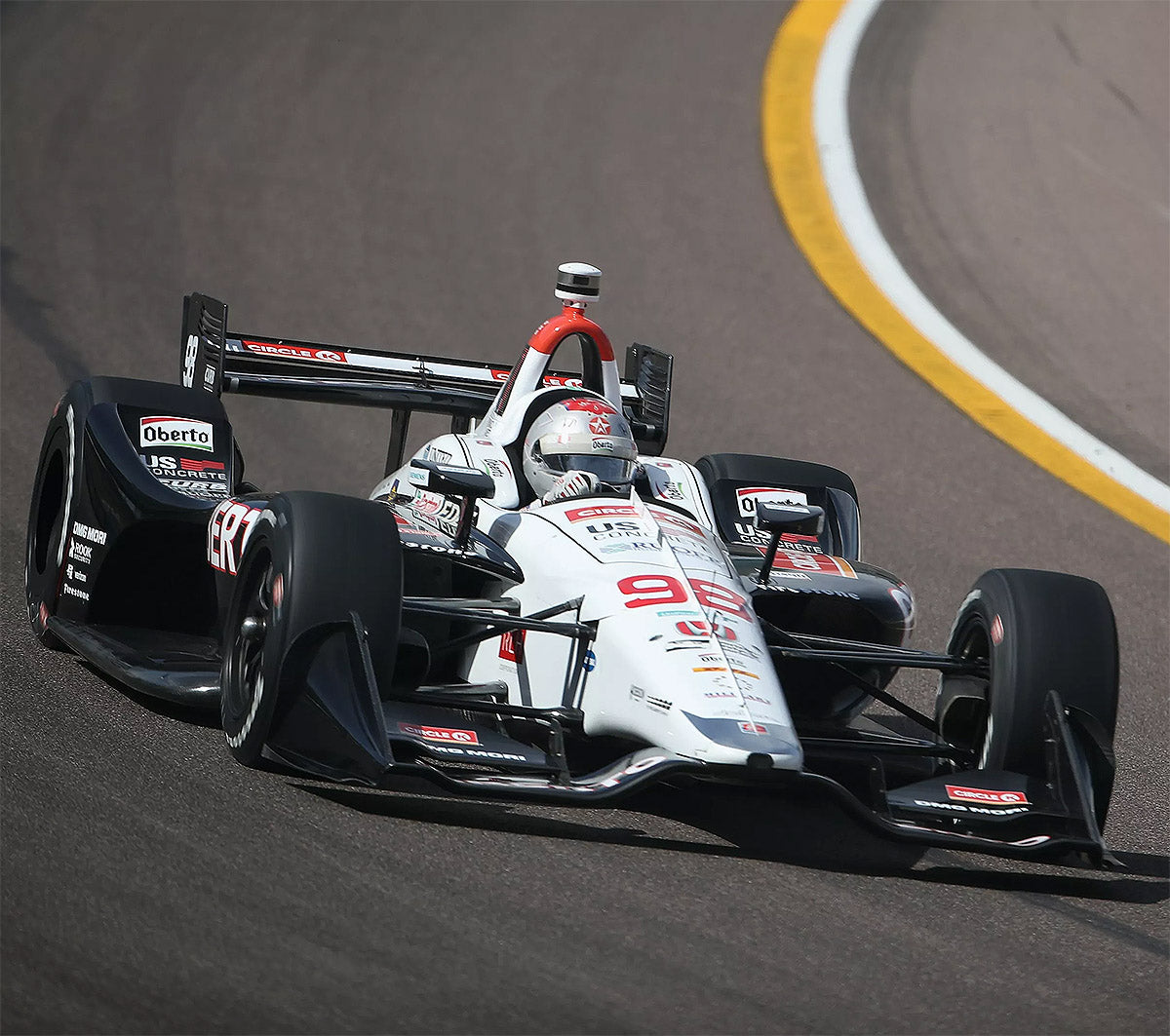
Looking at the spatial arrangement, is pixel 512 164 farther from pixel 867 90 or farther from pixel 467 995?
pixel 467 995

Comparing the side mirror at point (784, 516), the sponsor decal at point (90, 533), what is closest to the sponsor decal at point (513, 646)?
the side mirror at point (784, 516)

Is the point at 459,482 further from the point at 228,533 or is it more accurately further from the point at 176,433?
the point at 176,433

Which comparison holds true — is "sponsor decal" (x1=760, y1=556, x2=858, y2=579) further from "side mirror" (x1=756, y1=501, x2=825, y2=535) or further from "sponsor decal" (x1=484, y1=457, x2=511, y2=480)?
"sponsor decal" (x1=484, y1=457, x2=511, y2=480)

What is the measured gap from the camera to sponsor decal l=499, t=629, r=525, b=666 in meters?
6.19

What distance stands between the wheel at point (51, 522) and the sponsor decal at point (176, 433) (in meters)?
0.31

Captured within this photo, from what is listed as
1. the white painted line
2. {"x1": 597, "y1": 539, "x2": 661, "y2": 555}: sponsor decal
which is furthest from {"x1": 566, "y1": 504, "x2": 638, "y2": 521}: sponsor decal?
the white painted line

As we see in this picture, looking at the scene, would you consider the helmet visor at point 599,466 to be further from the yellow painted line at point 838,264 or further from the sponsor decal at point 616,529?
the yellow painted line at point 838,264

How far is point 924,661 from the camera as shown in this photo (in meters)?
6.23

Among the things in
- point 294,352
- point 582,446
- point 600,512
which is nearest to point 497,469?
point 582,446

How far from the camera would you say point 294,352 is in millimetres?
8305

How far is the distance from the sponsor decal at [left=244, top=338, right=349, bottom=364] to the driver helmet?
180cm

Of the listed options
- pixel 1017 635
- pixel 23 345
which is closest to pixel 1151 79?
pixel 23 345

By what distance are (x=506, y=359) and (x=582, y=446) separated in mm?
5985

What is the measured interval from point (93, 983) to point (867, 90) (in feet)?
48.6
